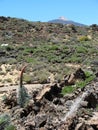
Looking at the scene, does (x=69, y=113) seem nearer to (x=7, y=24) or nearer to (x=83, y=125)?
(x=83, y=125)

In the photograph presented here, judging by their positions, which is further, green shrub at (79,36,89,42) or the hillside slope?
green shrub at (79,36,89,42)

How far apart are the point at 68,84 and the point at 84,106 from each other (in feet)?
19.8

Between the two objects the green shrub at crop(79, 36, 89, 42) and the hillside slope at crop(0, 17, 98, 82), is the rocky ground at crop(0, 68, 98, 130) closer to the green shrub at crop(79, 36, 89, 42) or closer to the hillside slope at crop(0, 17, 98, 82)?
the hillside slope at crop(0, 17, 98, 82)

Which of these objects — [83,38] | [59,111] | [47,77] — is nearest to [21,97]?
[59,111]

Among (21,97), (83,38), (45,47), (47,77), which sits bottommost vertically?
(47,77)

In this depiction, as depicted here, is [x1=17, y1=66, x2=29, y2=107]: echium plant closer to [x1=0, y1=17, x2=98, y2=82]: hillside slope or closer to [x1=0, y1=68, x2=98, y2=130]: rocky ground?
[x1=0, y1=68, x2=98, y2=130]: rocky ground

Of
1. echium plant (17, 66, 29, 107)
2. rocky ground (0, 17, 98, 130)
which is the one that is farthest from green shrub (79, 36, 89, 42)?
echium plant (17, 66, 29, 107)

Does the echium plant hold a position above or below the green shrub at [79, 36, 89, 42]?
above

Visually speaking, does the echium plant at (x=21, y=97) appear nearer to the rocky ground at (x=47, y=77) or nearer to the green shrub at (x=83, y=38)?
the rocky ground at (x=47, y=77)

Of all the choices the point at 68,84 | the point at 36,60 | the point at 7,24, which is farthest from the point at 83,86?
the point at 7,24

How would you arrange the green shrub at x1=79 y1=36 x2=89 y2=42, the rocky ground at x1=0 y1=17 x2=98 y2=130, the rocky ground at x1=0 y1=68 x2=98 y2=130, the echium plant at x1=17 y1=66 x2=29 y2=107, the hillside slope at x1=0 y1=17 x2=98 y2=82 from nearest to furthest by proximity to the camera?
the rocky ground at x1=0 y1=68 x2=98 y2=130
the rocky ground at x1=0 y1=17 x2=98 y2=130
the echium plant at x1=17 y1=66 x2=29 y2=107
the hillside slope at x1=0 y1=17 x2=98 y2=82
the green shrub at x1=79 y1=36 x2=89 y2=42

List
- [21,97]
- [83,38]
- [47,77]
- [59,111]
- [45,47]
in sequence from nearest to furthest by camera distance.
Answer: [59,111], [21,97], [47,77], [45,47], [83,38]

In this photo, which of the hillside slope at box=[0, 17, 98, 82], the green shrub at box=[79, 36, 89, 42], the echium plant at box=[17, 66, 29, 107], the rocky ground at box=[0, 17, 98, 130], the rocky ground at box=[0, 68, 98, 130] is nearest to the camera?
the rocky ground at box=[0, 68, 98, 130]

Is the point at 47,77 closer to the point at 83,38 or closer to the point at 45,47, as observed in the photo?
the point at 45,47
